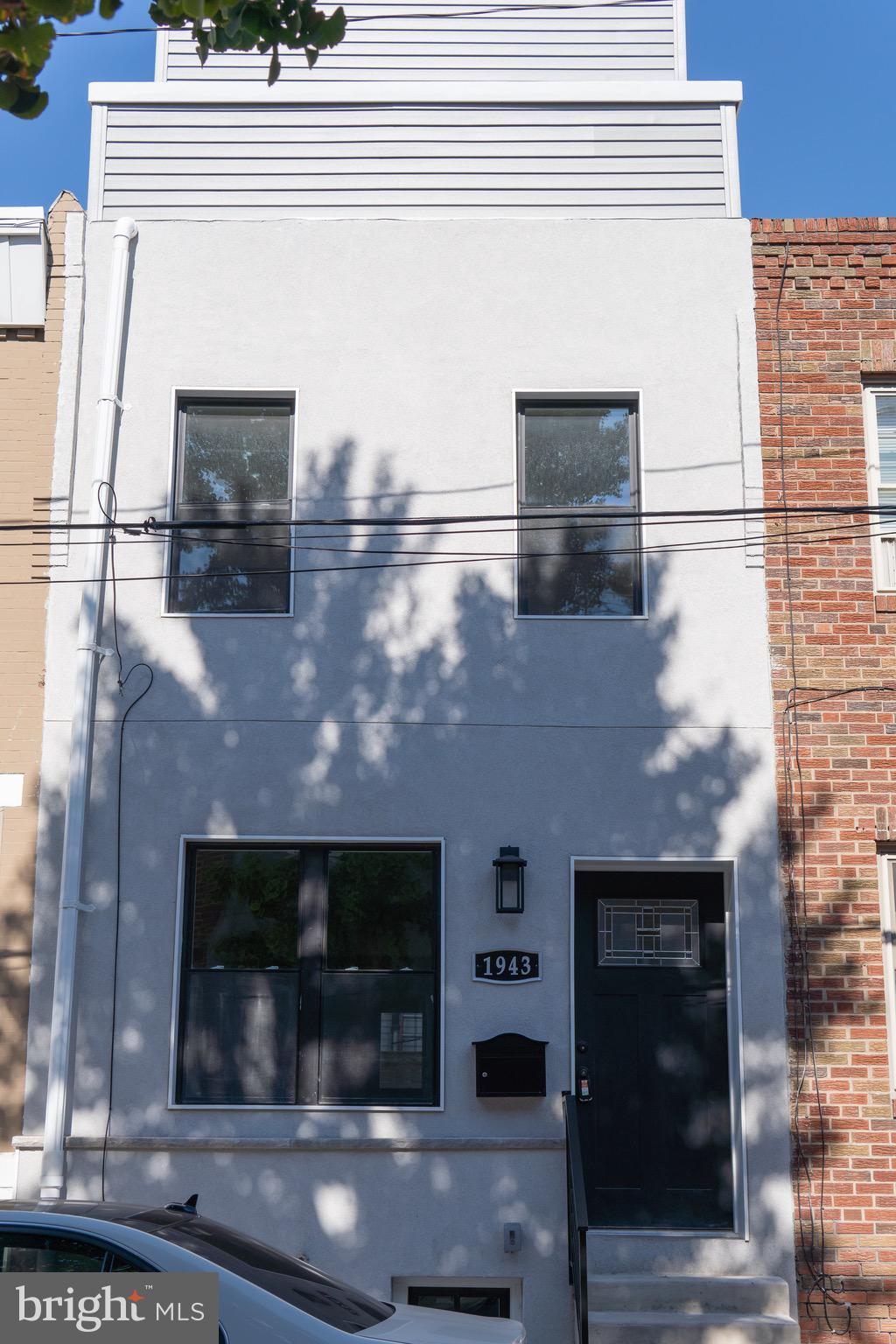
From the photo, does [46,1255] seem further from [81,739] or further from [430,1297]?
[81,739]

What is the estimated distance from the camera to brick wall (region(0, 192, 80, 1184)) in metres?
8.63

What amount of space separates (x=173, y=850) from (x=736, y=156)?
6181mm

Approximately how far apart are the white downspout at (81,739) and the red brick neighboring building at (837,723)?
437 centimetres

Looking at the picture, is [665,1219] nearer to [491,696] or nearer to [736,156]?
[491,696]

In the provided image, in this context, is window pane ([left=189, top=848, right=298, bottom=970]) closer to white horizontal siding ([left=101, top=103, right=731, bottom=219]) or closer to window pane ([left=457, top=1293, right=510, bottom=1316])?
window pane ([left=457, top=1293, right=510, bottom=1316])

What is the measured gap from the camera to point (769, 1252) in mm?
8258

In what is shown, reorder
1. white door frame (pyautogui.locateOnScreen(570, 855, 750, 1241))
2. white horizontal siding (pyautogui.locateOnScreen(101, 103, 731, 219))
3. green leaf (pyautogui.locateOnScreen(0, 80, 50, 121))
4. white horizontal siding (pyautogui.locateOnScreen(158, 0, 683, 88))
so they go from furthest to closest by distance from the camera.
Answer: white horizontal siding (pyautogui.locateOnScreen(158, 0, 683, 88)) < white horizontal siding (pyautogui.locateOnScreen(101, 103, 731, 219)) < white door frame (pyautogui.locateOnScreen(570, 855, 750, 1241)) < green leaf (pyautogui.locateOnScreen(0, 80, 50, 121))

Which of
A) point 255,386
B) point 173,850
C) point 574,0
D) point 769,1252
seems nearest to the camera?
point 769,1252

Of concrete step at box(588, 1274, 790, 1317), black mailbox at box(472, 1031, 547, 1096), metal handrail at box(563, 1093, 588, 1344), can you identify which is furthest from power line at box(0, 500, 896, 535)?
concrete step at box(588, 1274, 790, 1317)

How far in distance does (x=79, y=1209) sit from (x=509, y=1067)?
391 centimetres

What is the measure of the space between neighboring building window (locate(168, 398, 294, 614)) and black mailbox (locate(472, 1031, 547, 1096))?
3.14 meters

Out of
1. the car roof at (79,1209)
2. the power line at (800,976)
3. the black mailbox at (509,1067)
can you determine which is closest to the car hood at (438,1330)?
the car roof at (79,1209)

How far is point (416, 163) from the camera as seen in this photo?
9.84 metres

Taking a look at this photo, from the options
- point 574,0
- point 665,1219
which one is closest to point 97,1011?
point 665,1219
